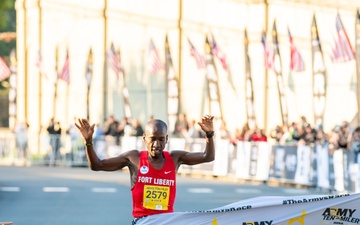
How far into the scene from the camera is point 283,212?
10688mm

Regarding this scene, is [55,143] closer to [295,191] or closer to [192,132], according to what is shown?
[192,132]

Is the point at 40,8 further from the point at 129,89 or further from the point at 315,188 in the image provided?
the point at 315,188

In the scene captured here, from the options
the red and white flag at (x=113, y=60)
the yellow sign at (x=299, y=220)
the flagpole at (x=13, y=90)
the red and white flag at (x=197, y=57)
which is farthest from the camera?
the flagpole at (x=13, y=90)

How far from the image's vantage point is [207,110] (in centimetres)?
4356

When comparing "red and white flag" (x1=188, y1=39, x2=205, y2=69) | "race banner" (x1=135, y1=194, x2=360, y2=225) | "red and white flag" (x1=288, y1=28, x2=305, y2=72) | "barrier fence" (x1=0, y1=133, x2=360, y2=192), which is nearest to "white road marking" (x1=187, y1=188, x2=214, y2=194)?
"barrier fence" (x1=0, y1=133, x2=360, y2=192)

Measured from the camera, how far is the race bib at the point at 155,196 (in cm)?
1010

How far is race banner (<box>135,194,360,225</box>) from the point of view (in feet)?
34.2

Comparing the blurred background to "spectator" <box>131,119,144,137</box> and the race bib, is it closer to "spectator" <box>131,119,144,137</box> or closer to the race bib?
"spectator" <box>131,119,144,137</box>

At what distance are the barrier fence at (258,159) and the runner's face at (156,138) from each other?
51.3 ft

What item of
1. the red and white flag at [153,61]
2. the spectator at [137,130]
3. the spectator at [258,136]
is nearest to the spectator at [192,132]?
the spectator at [137,130]

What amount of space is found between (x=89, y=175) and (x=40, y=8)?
19.8 metres

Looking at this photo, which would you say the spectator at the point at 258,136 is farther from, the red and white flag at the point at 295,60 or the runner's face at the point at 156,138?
the runner's face at the point at 156,138

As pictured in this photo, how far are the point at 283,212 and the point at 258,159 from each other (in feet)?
72.6

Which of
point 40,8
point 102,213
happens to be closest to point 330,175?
point 102,213
